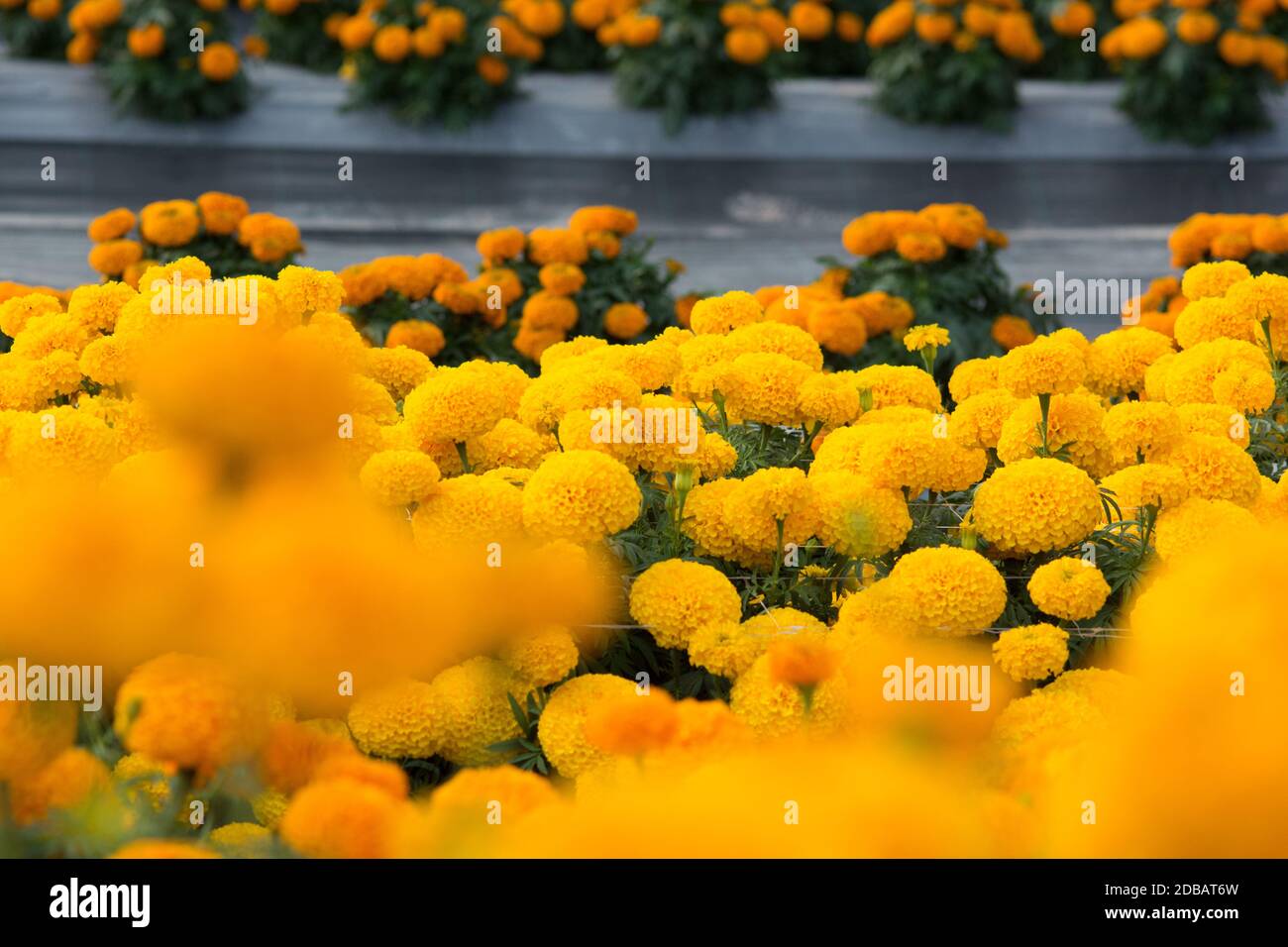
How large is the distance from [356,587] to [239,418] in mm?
206

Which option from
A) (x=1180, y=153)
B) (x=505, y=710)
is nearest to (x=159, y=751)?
(x=505, y=710)

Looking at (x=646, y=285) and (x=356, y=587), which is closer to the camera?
(x=356, y=587)

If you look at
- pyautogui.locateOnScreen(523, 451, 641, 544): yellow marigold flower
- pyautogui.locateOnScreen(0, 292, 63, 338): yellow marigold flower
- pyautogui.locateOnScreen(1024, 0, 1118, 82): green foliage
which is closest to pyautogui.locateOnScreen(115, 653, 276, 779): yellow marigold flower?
pyautogui.locateOnScreen(523, 451, 641, 544): yellow marigold flower

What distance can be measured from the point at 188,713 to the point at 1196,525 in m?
1.24

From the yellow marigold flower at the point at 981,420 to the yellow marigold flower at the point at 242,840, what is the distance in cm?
125

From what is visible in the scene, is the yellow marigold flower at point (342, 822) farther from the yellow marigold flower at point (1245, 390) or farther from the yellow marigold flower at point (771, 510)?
the yellow marigold flower at point (1245, 390)

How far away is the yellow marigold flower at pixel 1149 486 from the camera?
1924 mm

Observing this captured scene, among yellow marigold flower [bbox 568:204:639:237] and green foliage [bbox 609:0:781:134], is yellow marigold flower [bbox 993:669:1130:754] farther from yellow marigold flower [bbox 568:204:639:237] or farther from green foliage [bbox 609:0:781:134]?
green foliage [bbox 609:0:781:134]

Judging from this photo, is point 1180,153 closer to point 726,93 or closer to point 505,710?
point 726,93

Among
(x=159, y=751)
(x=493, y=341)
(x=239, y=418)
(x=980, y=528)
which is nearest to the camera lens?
(x=159, y=751)

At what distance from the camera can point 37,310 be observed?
2.55 m

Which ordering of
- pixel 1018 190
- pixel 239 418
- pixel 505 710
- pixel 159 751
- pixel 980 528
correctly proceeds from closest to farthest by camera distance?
pixel 159 751 < pixel 239 418 < pixel 505 710 < pixel 980 528 < pixel 1018 190

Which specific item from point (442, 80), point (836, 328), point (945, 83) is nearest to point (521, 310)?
point (836, 328)

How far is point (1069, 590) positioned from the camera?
5.85ft
